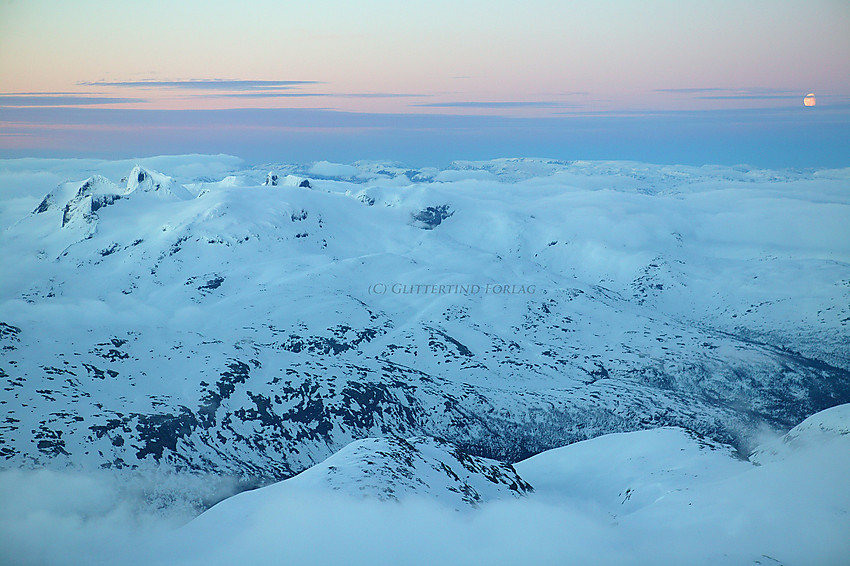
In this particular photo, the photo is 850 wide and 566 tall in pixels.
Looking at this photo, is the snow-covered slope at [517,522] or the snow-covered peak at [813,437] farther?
the snow-covered peak at [813,437]

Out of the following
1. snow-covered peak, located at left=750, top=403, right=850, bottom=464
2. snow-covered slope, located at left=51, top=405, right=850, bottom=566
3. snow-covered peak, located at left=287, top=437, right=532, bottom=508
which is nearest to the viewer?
snow-covered slope, located at left=51, top=405, right=850, bottom=566

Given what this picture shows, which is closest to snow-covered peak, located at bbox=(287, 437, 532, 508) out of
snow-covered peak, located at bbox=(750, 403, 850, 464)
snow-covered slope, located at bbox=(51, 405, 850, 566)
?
snow-covered slope, located at bbox=(51, 405, 850, 566)

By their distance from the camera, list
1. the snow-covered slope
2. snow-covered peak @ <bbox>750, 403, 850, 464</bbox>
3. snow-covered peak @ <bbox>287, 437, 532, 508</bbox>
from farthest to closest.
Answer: snow-covered peak @ <bbox>750, 403, 850, 464</bbox> → snow-covered peak @ <bbox>287, 437, 532, 508</bbox> → the snow-covered slope

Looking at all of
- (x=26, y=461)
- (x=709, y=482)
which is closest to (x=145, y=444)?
(x=26, y=461)

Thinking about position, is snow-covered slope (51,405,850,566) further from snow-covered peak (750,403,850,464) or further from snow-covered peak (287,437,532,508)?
Result: snow-covered peak (750,403,850,464)

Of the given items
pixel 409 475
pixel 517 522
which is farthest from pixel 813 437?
pixel 409 475

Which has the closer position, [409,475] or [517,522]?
[517,522]

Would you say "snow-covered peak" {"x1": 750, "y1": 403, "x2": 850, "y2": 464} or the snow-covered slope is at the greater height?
the snow-covered slope

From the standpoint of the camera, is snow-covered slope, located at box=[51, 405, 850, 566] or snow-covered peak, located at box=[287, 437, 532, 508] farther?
snow-covered peak, located at box=[287, 437, 532, 508]

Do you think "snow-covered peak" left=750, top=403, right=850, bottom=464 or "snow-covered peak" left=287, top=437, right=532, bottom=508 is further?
"snow-covered peak" left=750, top=403, right=850, bottom=464

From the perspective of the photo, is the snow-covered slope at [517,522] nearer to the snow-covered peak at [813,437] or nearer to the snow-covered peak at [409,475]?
the snow-covered peak at [409,475]

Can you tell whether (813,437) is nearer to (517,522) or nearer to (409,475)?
(517,522)

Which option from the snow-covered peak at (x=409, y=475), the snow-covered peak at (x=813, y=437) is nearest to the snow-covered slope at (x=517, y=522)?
the snow-covered peak at (x=409, y=475)
